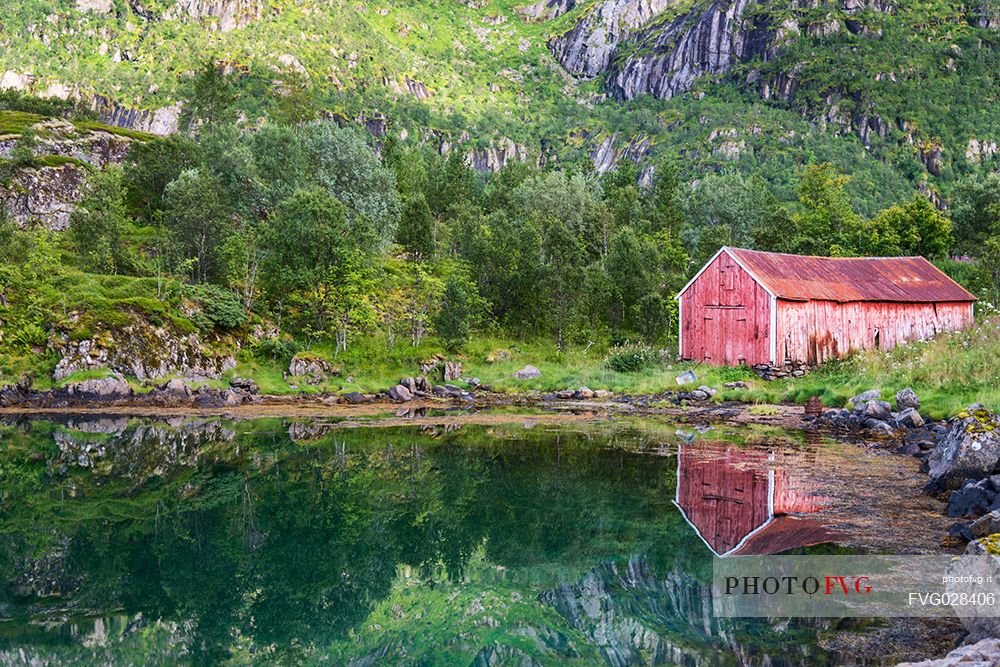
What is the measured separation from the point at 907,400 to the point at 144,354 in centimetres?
3236

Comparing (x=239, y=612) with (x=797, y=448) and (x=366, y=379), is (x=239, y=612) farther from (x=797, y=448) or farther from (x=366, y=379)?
(x=366, y=379)

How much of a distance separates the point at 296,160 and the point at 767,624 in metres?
55.2

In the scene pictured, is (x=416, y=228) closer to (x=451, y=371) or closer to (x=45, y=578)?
(x=451, y=371)

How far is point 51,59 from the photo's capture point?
591ft

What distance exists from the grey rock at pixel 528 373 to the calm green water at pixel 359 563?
18.6 metres

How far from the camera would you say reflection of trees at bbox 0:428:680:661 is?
30.9 feet

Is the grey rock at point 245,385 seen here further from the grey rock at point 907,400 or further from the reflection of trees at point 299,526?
the grey rock at point 907,400

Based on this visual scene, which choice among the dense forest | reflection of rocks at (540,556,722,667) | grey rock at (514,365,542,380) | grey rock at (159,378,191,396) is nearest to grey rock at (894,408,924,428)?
reflection of rocks at (540,556,722,667)

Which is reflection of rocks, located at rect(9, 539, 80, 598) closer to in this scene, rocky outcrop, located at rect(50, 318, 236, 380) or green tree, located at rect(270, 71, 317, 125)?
rocky outcrop, located at rect(50, 318, 236, 380)

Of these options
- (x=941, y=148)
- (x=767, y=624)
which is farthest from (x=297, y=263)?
(x=941, y=148)

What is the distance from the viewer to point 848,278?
1598 inches

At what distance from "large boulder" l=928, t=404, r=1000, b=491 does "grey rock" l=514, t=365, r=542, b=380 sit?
2536 centimetres

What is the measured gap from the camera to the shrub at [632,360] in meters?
39.5

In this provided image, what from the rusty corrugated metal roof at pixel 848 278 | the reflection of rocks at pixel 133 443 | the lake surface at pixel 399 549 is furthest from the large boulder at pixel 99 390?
the rusty corrugated metal roof at pixel 848 278
